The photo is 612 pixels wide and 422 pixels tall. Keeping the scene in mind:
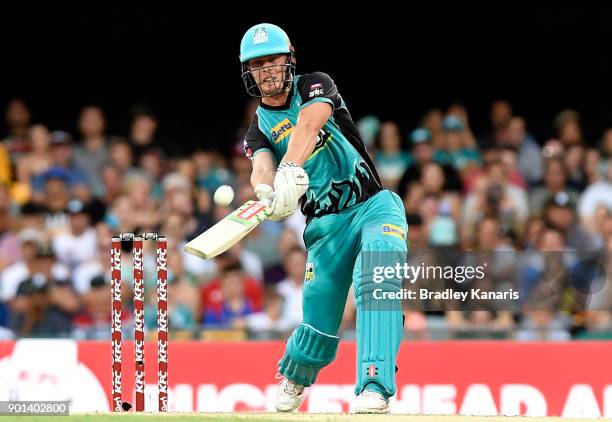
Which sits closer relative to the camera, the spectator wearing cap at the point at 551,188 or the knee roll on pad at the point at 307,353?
the knee roll on pad at the point at 307,353

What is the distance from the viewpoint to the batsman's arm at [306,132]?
6.93m

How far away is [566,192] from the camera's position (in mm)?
12516

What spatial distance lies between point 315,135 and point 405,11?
8.51m

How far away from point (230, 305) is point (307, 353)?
3.90m

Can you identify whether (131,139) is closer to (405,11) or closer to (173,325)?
→ (173,325)

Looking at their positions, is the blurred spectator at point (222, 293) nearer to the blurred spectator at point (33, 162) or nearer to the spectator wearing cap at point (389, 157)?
the spectator wearing cap at point (389, 157)

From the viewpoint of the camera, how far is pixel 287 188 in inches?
263

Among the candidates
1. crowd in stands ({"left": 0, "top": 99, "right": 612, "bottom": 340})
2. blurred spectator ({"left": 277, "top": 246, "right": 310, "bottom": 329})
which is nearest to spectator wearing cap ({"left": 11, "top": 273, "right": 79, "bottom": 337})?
crowd in stands ({"left": 0, "top": 99, "right": 612, "bottom": 340})

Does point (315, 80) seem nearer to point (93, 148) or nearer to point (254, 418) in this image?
point (254, 418)

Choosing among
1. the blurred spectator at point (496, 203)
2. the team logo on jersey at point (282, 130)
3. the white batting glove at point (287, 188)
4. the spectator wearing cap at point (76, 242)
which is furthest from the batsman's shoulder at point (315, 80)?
the spectator wearing cap at point (76, 242)

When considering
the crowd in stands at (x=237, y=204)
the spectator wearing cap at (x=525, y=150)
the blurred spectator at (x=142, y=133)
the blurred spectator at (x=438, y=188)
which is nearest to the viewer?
the crowd in stands at (x=237, y=204)

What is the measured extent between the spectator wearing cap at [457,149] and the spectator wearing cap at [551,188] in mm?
719

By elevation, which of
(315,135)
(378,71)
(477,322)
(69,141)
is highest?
(378,71)

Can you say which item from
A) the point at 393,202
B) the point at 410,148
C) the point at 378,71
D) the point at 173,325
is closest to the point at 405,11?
the point at 378,71
